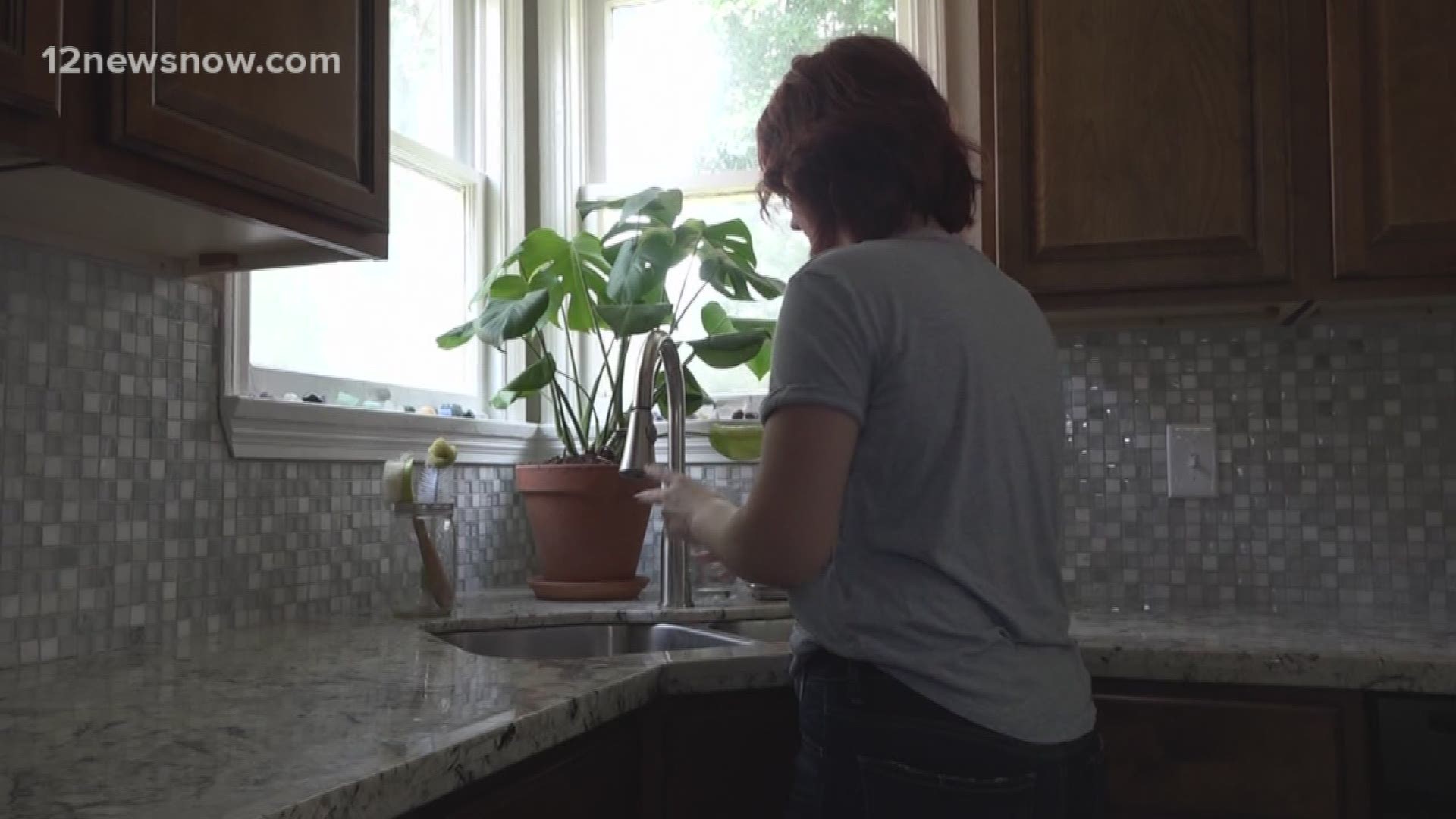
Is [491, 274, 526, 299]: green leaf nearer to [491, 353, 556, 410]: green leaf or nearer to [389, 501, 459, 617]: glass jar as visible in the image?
[491, 353, 556, 410]: green leaf

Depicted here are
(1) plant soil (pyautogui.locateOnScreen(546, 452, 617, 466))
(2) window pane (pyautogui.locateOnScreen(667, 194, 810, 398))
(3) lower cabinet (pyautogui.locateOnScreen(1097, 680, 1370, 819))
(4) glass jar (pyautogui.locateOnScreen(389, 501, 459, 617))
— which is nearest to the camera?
(3) lower cabinet (pyautogui.locateOnScreen(1097, 680, 1370, 819))

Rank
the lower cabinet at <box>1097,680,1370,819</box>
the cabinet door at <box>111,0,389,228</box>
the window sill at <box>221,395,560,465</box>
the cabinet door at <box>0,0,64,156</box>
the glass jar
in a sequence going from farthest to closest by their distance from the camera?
the glass jar < the window sill at <box>221,395,560,465</box> < the lower cabinet at <box>1097,680,1370,819</box> < the cabinet door at <box>111,0,389,228</box> < the cabinet door at <box>0,0,64,156</box>

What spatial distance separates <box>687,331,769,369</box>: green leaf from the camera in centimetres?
216

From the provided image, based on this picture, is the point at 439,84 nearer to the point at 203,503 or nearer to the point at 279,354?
the point at 279,354

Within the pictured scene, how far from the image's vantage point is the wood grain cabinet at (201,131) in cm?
108

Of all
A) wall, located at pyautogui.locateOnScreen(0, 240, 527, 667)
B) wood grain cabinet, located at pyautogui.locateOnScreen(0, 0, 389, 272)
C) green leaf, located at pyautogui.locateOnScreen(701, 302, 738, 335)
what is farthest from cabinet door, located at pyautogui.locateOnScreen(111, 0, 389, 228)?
green leaf, located at pyautogui.locateOnScreen(701, 302, 738, 335)

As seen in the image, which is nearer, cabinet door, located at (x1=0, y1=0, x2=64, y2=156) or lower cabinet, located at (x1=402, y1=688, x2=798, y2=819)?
cabinet door, located at (x1=0, y1=0, x2=64, y2=156)

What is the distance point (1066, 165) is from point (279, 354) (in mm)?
1323

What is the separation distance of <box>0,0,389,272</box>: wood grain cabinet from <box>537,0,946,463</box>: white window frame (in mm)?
1107

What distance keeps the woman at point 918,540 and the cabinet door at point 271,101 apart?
2.08 ft

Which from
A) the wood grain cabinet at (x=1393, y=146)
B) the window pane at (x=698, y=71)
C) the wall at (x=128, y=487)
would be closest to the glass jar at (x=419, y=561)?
the wall at (x=128, y=487)

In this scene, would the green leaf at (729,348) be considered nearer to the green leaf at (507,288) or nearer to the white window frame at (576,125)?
the green leaf at (507,288)

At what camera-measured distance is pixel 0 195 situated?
4.12 ft

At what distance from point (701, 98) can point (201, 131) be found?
5.23 feet
